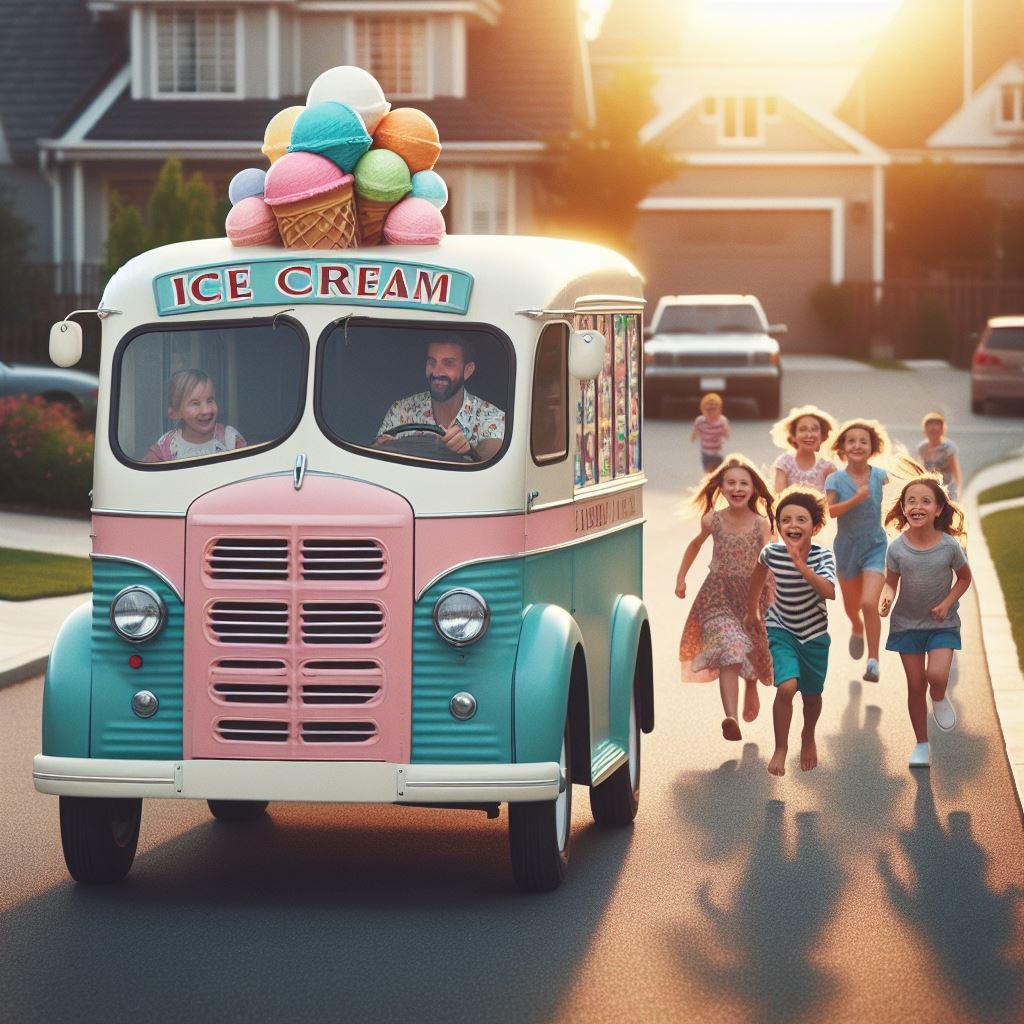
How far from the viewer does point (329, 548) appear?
8.10 meters

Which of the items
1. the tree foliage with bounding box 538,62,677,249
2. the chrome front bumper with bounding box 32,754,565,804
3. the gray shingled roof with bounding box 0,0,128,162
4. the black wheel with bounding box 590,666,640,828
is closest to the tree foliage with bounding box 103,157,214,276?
the gray shingled roof with bounding box 0,0,128,162

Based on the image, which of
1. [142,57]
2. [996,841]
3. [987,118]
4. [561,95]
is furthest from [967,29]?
[996,841]

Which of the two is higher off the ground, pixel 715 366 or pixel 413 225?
pixel 413 225

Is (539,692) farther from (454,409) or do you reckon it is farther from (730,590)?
(730,590)

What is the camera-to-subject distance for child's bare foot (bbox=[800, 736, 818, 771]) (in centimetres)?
1051

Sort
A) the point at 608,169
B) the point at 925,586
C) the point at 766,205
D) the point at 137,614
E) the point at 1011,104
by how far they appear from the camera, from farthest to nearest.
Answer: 1. the point at 1011,104
2. the point at 766,205
3. the point at 608,169
4. the point at 925,586
5. the point at 137,614

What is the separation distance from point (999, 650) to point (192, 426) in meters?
7.83

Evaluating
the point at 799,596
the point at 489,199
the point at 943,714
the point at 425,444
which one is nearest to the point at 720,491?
the point at 799,596

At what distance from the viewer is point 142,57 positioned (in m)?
44.8

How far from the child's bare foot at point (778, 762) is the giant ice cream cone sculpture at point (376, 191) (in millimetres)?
3282

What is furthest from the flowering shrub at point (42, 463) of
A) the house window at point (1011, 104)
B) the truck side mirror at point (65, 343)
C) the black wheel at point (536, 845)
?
the house window at point (1011, 104)

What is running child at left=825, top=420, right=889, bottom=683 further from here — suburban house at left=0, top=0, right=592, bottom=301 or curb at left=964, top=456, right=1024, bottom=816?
suburban house at left=0, top=0, right=592, bottom=301

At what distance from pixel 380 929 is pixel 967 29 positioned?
206 feet

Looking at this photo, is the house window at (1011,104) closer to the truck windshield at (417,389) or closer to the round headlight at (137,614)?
the truck windshield at (417,389)
